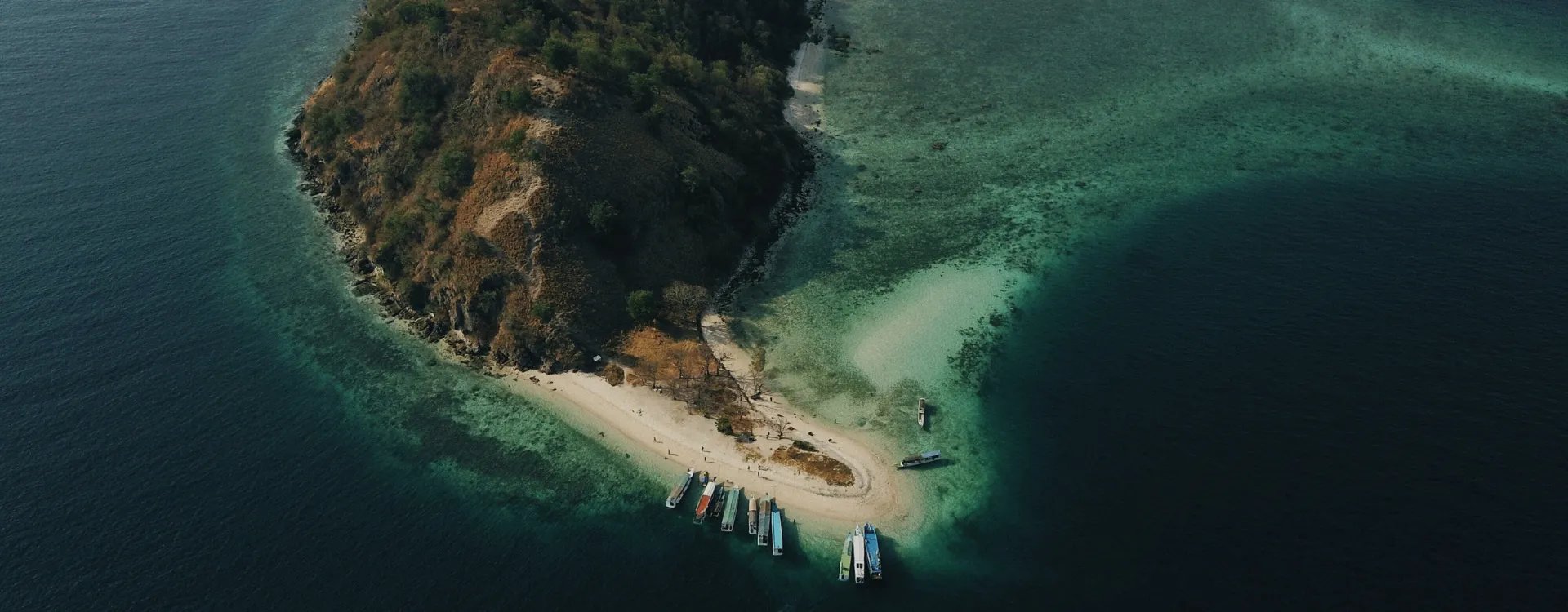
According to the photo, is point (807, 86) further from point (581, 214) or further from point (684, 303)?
point (684, 303)

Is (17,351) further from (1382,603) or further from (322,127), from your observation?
(1382,603)

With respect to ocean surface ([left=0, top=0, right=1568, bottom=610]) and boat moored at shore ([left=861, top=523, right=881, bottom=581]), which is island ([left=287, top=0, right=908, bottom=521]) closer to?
boat moored at shore ([left=861, top=523, right=881, bottom=581])

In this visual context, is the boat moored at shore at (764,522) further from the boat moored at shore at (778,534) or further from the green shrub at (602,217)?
the green shrub at (602,217)

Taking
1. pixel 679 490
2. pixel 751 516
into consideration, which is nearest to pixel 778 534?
pixel 751 516

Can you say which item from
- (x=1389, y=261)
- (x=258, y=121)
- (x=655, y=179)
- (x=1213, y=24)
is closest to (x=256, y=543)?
(x=655, y=179)

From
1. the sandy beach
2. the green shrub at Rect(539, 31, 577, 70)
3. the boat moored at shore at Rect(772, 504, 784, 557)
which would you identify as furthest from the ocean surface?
the green shrub at Rect(539, 31, 577, 70)

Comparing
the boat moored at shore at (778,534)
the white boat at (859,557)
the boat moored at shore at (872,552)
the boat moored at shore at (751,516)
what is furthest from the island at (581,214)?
the white boat at (859,557)

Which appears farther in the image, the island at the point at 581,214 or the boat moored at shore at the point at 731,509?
the island at the point at 581,214

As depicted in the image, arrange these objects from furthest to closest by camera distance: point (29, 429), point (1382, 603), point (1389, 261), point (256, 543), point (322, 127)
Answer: point (322, 127) < point (1389, 261) < point (29, 429) < point (256, 543) < point (1382, 603)
